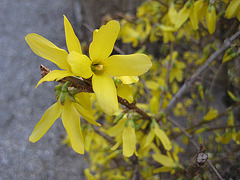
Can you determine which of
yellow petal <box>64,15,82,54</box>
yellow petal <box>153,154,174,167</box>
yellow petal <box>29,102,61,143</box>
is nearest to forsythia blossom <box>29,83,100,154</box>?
yellow petal <box>29,102,61,143</box>

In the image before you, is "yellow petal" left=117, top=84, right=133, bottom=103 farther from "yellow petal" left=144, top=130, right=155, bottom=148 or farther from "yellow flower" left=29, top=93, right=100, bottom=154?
"yellow petal" left=144, top=130, right=155, bottom=148

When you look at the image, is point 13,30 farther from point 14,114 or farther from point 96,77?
point 96,77

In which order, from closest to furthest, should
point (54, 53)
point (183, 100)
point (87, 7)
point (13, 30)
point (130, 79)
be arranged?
point (54, 53) → point (130, 79) → point (13, 30) → point (183, 100) → point (87, 7)

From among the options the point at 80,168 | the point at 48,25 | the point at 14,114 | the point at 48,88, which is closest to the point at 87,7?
the point at 48,25

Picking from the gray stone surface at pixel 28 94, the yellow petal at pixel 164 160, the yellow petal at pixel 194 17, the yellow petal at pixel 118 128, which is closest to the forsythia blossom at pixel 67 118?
the yellow petal at pixel 118 128

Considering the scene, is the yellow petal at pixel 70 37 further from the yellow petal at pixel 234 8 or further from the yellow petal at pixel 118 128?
the yellow petal at pixel 234 8

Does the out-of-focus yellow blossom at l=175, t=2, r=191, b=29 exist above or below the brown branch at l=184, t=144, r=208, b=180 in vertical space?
above
